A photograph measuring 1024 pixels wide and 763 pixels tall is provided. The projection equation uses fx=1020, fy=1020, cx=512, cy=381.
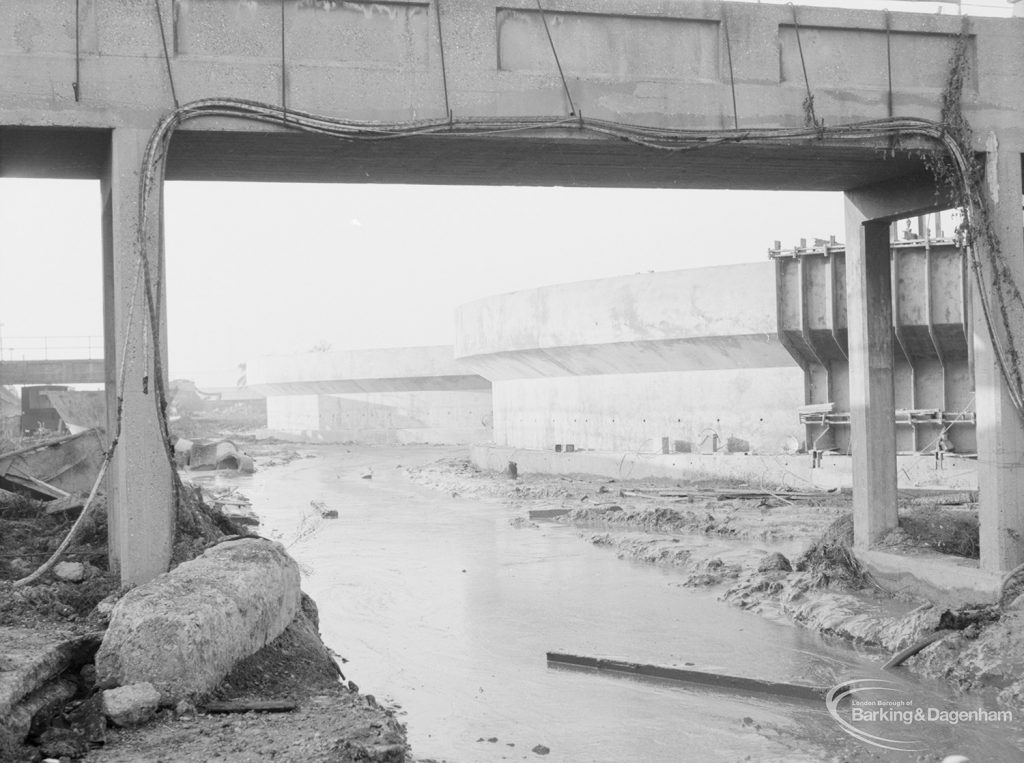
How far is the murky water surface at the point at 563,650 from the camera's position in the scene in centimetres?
672

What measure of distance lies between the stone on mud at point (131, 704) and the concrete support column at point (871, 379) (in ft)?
25.3

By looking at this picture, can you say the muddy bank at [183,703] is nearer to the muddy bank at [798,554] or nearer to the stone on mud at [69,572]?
the stone on mud at [69,572]

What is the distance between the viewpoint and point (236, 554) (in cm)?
725

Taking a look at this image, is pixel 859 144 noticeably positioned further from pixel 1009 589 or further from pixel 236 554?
pixel 236 554

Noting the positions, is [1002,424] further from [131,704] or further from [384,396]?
[384,396]

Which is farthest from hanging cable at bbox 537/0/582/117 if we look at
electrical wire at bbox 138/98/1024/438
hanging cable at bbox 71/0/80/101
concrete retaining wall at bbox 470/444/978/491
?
concrete retaining wall at bbox 470/444/978/491

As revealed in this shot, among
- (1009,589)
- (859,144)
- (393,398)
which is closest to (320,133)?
(859,144)

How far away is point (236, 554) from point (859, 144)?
6.36 meters

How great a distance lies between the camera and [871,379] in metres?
11.0

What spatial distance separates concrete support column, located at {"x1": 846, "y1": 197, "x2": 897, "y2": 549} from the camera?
10.8 meters

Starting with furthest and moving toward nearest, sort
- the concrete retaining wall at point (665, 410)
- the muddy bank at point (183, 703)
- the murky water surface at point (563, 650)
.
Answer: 1. the concrete retaining wall at point (665, 410)
2. the murky water surface at point (563, 650)
3. the muddy bank at point (183, 703)

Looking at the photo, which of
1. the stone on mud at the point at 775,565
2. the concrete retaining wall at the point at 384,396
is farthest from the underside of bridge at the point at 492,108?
the concrete retaining wall at the point at 384,396

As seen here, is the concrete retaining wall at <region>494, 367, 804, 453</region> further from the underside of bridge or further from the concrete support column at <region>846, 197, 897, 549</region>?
the underside of bridge

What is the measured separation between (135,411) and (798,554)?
9.02 metres
